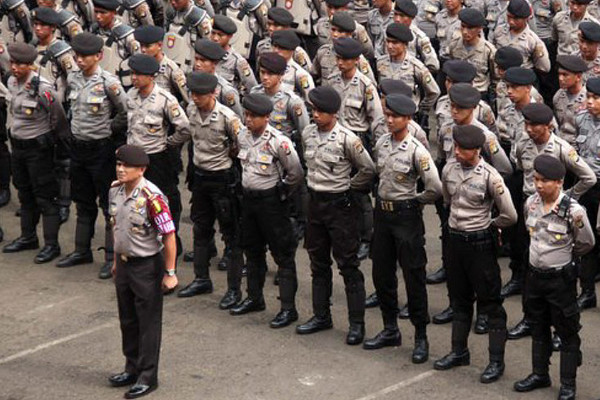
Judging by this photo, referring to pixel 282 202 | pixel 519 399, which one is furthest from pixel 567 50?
pixel 519 399

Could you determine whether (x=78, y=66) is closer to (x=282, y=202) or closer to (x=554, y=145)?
Answer: (x=282, y=202)

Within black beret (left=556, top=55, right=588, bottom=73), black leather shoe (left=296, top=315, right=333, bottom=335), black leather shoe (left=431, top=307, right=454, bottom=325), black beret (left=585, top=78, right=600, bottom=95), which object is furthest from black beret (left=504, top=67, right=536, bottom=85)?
black leather shoe (left=296, top=315, right=333, bottom=335)

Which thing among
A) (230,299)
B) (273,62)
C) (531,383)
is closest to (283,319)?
(230,299)

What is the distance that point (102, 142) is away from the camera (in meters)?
13.6

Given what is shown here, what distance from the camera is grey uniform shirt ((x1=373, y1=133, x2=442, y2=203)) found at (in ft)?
37.0

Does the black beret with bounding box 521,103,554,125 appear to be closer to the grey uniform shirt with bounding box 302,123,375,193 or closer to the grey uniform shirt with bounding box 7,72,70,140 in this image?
the grey uniform shirt with bounding box 302,123,375,193

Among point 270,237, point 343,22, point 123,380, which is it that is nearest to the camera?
point 123,380

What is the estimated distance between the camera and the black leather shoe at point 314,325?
474 inches

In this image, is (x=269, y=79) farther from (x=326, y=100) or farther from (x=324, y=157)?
(x=324, y=157)

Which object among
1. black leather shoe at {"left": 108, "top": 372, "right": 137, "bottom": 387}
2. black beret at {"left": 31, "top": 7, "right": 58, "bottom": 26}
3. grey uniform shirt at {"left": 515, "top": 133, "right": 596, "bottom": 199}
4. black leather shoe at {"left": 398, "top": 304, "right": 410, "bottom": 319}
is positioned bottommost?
black leather shoe at {"left": 108, "top": 372, "right": 137, "bottom": 387}

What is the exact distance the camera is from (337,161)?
1165 centimetres

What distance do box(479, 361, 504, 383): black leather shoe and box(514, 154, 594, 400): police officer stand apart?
0.61 m

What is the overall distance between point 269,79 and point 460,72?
183 centimetres

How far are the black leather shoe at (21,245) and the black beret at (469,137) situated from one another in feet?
18.1
